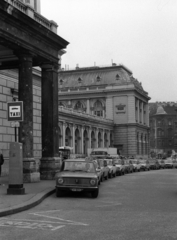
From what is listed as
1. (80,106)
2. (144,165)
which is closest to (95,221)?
(144,165)

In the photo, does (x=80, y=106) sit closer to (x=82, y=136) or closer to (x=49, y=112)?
(x=82, y=136)

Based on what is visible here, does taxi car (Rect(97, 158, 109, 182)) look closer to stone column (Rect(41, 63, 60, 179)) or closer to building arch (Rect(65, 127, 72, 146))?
stone column (Rect(41, 63, 60, 179))

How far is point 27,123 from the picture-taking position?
2250 centimetres

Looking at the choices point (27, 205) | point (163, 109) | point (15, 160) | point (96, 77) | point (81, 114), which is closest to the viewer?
point (27, 205)

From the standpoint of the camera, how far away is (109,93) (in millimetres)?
98188

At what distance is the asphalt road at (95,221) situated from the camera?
909 cm

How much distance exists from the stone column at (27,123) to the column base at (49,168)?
7.18 feet

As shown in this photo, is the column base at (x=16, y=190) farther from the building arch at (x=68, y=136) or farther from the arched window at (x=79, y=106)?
the arched window at (x=79, y=106)

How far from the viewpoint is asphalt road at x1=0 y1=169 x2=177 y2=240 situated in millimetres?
9094

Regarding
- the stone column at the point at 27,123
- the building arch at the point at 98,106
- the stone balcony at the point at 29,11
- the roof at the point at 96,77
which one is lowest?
the stone column at the point at 27,123

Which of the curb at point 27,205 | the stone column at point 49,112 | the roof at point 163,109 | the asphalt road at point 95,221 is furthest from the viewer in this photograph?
the roof at point 163,109

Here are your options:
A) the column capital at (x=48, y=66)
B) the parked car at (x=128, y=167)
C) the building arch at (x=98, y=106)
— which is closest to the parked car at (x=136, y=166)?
the parked car at (x=128, y=167)

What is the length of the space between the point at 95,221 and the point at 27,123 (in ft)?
39.8

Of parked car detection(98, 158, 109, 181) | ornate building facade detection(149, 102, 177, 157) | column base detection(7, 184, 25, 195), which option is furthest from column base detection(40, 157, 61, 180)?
ornate building facade detection(149, 102, 177, 157)
